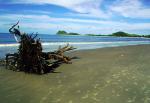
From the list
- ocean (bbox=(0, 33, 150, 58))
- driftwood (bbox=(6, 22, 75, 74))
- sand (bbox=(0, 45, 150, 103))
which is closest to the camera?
sand (bbox=(0, 45, 150, 103))

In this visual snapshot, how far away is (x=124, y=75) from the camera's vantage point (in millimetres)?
11445

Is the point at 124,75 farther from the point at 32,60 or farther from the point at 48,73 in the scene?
the point at 32,60

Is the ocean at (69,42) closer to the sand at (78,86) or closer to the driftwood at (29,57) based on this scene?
the driftwood at (29,57)

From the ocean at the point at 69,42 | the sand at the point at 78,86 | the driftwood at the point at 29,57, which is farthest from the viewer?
the ocean at the point at 69,42

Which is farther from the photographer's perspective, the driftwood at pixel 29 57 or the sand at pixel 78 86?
the driftwood at pixel 29 57

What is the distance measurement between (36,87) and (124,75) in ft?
13.5

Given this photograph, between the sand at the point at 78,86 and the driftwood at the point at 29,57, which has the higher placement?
the driftwood at the point at 29,57

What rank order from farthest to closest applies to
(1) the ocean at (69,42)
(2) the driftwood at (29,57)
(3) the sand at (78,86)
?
(1) the ocean at (69,42) < (2) the driftwood at (29,57) < (3) the sand at (78,86)

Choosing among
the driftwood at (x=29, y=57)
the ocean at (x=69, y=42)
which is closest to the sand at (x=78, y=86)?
the driftwood at (x=29, y=57)

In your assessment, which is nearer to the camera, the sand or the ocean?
the sand

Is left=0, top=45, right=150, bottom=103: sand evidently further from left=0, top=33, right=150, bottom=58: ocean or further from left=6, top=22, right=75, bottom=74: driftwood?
left=0, top=33, right=150, bottom=58: ocean

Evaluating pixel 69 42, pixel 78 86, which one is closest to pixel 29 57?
pixel 78 86

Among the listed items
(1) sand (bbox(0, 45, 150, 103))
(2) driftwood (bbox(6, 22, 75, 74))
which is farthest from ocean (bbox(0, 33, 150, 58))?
(1) sand (bbox(0, 45, 150, 103))

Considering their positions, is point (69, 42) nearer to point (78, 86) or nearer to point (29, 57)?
point (29, 57)
